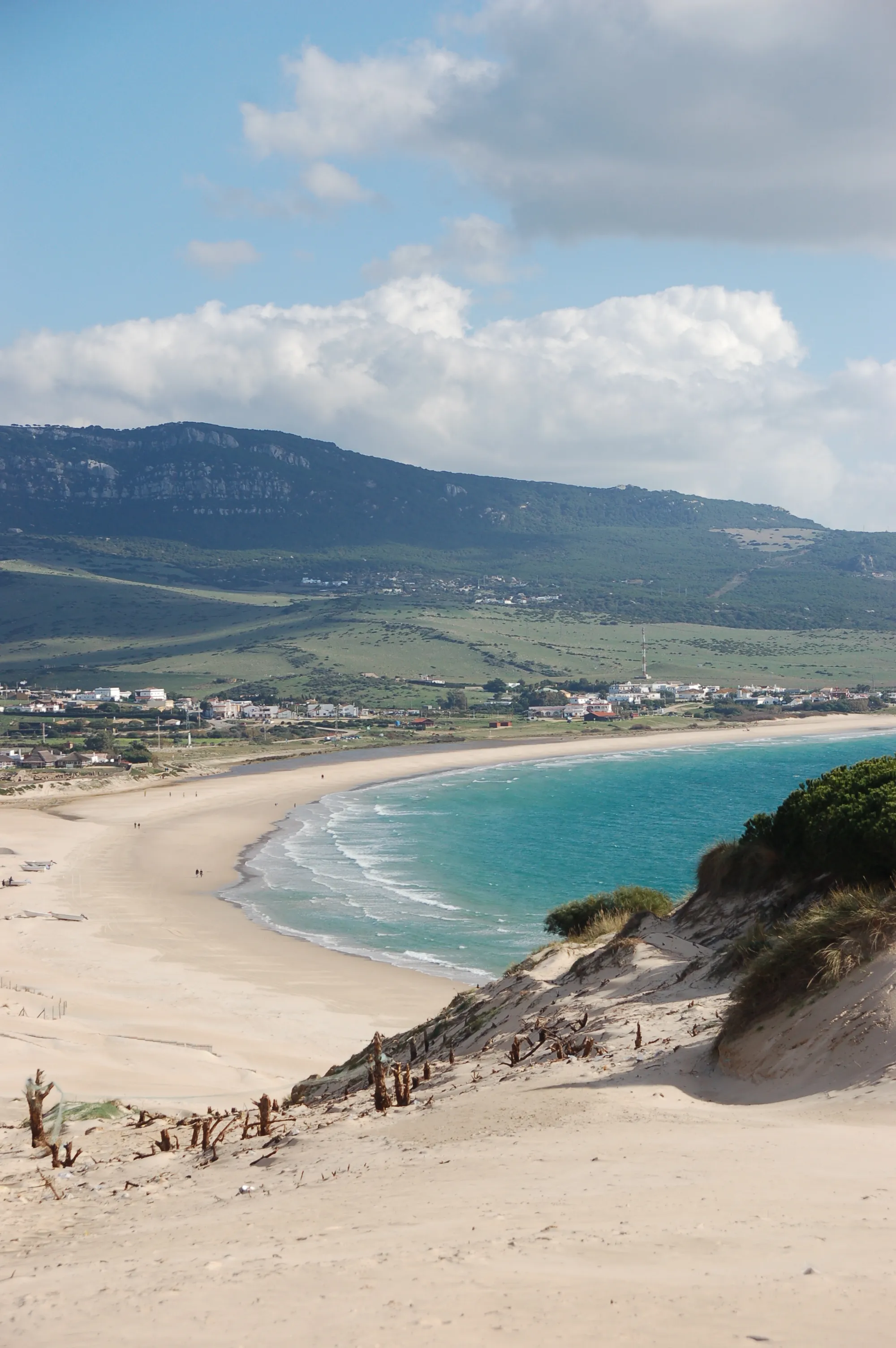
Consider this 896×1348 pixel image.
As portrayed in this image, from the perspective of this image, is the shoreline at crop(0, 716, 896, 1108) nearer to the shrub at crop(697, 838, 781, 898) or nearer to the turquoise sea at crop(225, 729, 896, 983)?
the turquoise sea at crop(225, 729, 896, 983)

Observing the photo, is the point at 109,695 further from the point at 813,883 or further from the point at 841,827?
the point at 841,827

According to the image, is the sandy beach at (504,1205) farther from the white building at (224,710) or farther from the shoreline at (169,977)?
the white building at (224,710)

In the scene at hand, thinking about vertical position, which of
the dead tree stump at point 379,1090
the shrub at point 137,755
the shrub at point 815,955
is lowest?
the shrub at point 137,755

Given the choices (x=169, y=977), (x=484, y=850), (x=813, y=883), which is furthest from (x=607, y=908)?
(x=484, y=850)

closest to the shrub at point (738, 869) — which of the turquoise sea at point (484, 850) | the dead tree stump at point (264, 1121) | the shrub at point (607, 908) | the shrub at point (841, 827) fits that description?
the shrub at point (841, 827)

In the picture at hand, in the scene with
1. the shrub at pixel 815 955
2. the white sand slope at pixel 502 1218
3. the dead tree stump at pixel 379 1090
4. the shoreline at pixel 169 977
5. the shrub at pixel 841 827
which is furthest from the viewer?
the shoreline at pixel 169 977

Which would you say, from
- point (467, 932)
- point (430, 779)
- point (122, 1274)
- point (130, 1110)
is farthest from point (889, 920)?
point (430, 779)
